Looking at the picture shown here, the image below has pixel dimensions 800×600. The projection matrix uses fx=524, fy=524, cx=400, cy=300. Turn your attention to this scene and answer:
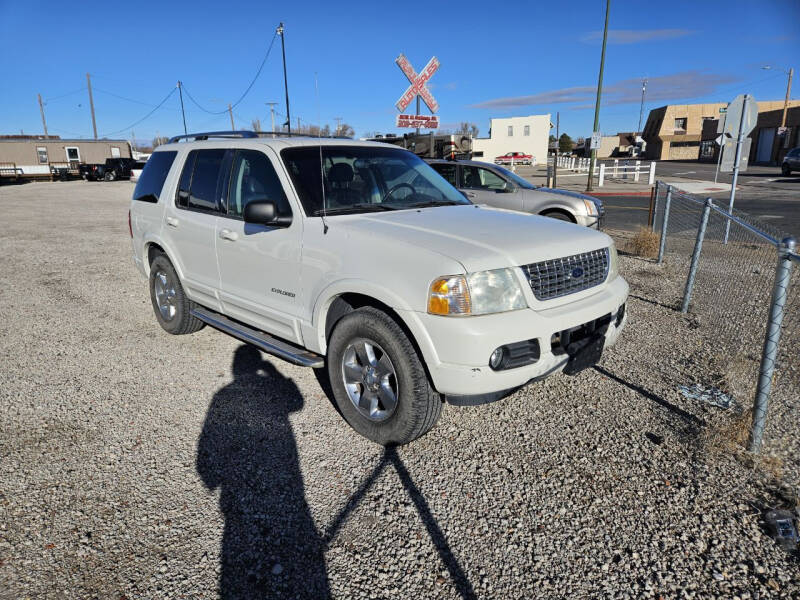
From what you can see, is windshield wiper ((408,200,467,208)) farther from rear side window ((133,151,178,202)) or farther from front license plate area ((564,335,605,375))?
rear side window ((133,151,178,202))

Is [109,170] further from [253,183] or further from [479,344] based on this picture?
[479,344]

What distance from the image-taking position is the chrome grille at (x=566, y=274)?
3.08 metres

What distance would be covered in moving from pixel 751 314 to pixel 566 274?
391cm

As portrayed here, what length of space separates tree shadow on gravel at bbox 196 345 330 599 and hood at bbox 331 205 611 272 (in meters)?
1.50

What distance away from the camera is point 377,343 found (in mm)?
3182

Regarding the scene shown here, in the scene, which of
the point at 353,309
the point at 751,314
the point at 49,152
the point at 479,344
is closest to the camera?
the point at 479,344

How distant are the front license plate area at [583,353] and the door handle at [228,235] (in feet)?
8.63

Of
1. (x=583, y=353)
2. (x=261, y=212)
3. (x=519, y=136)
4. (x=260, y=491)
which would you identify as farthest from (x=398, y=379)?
(x=519, y=136)

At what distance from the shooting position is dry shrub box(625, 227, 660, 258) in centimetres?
938

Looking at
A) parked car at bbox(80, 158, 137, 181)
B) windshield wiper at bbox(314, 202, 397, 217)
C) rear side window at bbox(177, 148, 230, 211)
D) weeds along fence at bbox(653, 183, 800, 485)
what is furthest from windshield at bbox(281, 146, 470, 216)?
parked car at bbox(80, 158, 137, 181)

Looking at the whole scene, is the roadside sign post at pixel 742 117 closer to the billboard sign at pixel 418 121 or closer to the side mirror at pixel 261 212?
the billboard sign at pixel 418 121

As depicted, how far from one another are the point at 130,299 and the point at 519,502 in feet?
19.9

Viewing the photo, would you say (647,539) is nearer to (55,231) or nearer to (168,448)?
(168,448)

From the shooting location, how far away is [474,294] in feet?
9.37
